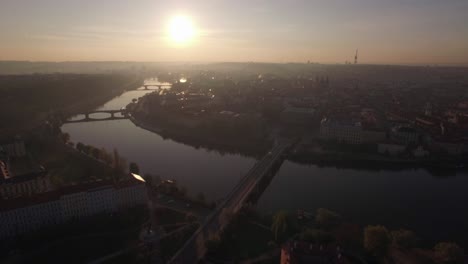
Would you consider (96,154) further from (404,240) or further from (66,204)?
(404,240)

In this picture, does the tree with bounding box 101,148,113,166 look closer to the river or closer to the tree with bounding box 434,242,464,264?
the river

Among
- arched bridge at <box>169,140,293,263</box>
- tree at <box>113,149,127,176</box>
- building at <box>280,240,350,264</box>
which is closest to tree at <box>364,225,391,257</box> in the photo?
building at <box>280,240,350,264</box>

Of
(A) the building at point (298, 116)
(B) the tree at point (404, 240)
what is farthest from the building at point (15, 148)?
(B) the tree at point (404, 240)

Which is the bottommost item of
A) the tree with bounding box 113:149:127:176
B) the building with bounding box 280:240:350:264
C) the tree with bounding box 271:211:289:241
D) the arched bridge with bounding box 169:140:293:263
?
the arched bridge with bounding box 169:140:293:263

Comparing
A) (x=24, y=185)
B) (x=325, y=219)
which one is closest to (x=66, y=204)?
(x=24, y=185)

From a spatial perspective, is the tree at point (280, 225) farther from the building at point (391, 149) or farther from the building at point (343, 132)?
the building at point (343, 132)
